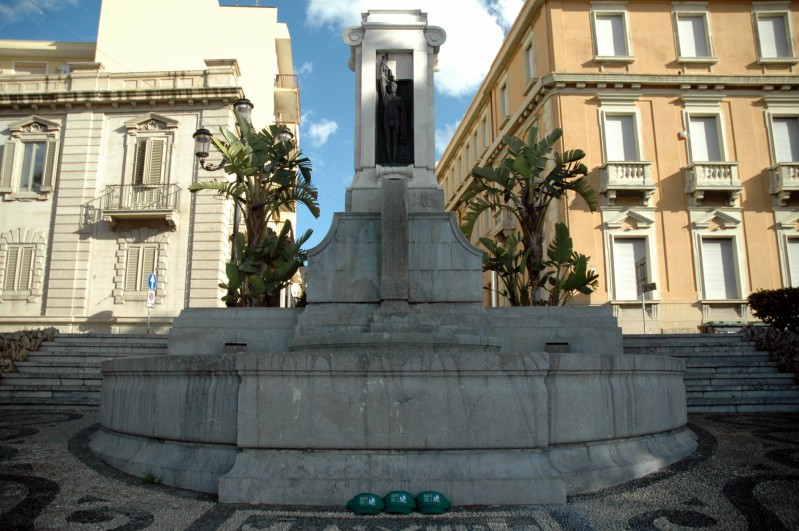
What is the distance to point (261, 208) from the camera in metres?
13.4

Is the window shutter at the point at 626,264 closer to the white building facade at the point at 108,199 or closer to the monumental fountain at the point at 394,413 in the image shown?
the white building facade at the point at 108,199

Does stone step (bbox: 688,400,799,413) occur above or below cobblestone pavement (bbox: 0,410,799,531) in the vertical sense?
above

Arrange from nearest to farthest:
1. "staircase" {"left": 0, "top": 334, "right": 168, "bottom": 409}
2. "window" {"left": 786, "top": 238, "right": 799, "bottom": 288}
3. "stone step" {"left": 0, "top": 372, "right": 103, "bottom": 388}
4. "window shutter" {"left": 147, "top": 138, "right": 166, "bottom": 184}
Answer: "staircase" {"left": 0, "top": 334, "right": 168, "bottom": 409}, "stone step" {"left": 0, "top": 372, "right": 103, "bottom": 388}, "window" {"left": 786, "top": 238, "right": 799, "bottom": 288}, "window shutter" {"left": 147, "top": 138, "right": 166, "bottom": 184}

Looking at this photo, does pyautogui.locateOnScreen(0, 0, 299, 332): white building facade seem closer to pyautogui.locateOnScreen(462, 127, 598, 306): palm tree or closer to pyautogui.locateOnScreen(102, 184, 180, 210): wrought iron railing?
pyautogui.locateOnScreen(102, 184, 180, 210): wrought iron railing

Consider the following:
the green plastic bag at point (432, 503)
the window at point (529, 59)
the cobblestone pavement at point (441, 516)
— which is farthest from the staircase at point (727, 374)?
the window at point (529, 59)

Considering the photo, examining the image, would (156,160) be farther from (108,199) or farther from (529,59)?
(529,59)

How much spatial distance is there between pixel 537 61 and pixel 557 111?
11.2ft

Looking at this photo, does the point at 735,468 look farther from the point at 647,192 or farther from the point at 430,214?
the point at 647,192

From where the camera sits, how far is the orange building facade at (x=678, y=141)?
22.6m

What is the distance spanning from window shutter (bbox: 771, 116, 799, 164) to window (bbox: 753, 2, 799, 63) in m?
2.74

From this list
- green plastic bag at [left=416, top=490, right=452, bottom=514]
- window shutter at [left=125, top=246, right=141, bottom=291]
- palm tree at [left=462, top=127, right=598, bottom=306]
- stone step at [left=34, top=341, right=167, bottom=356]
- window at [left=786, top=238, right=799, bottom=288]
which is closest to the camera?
green plastic bag at [left=416, top=490, right=452, bottom=514]

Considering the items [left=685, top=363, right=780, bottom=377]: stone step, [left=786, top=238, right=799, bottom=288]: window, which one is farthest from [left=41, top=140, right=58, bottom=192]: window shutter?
[left=786, top=238, right=799, bottom=288]: window

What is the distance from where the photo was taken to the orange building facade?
74.2 ft

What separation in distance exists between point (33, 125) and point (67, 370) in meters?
17.3
